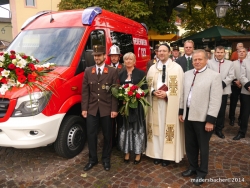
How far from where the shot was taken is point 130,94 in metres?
3.52

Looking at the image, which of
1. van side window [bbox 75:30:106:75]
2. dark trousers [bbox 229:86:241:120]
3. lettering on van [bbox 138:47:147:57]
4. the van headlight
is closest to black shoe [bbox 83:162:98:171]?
the van headlight

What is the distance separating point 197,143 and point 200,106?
695 mm

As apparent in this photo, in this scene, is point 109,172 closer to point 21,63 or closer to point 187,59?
point 21,63

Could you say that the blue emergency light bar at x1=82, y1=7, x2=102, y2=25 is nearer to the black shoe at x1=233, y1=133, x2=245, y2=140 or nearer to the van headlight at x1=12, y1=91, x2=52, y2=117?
the van headlight at x1=12, y1=91, x2=52, y2=117

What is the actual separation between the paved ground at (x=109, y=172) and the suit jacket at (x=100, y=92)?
3.35 feet

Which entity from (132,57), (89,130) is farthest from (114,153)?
(132,57)

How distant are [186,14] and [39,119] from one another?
15877 mm

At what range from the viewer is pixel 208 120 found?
3.17 m

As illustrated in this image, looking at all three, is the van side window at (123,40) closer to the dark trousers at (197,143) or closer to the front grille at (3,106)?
the front grille at (3,106)

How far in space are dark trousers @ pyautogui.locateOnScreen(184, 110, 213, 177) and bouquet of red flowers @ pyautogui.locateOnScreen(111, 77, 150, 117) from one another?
753 mm

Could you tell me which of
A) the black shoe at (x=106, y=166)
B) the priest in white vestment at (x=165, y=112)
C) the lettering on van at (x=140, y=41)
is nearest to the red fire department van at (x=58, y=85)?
the black shoe at (x=106, y=166)

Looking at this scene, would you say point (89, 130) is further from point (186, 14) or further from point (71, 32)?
point (186, 14)

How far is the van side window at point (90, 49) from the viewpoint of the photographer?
4.11m

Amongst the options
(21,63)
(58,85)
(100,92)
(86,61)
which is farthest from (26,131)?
(86,61)
